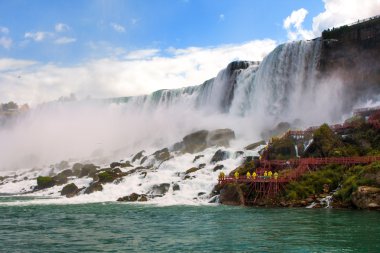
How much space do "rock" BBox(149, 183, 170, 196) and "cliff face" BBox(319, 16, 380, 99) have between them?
2877cm

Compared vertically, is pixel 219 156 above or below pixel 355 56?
below

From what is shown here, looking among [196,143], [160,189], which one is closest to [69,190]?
[160,189]

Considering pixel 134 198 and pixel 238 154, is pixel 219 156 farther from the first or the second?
pixel 134 198

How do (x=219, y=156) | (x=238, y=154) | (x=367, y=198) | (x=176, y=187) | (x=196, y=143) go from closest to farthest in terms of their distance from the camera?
1. (x=367, y=198)
2. (x=176, y=187)
3. (x=238, y=154)
4. (x=219, y=156)
5. (x=196, y=143)

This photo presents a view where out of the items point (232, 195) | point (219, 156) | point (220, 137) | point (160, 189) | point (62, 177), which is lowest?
point (232, 195)

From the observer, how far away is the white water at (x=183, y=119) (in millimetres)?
50894

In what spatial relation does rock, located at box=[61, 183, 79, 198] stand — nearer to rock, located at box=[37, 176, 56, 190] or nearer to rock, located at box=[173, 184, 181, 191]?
rock, located at box=[37, 176, 56, 190]

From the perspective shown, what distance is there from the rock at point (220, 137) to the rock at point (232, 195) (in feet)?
77.6

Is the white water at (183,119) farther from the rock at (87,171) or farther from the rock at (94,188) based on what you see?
the rock at (87,171)

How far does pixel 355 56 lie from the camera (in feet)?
202

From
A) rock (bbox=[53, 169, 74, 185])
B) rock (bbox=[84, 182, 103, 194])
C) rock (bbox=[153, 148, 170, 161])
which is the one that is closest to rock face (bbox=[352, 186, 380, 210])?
rock (bbox=[84, 182, 103, 194])

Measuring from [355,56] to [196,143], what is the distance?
2269 centimetres

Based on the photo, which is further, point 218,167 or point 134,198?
point 218,167

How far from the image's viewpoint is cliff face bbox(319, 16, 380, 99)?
195 feet
